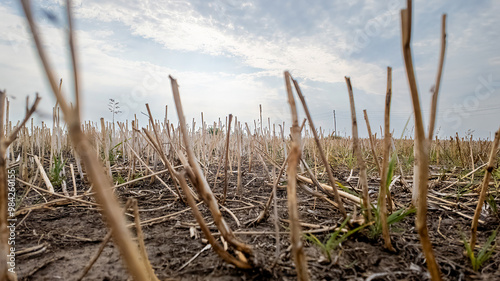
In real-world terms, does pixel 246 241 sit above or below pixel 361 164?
below

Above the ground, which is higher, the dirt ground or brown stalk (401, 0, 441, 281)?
brown stalk (401, 0, 441, 281)

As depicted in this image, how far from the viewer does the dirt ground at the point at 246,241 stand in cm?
109

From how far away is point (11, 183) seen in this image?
7.84 feet

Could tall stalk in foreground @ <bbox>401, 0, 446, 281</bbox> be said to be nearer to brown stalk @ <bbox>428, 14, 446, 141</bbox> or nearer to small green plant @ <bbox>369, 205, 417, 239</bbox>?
brown stalk @ <bbox>428, 14, 446, 141</bbox>

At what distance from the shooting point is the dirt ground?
109cm

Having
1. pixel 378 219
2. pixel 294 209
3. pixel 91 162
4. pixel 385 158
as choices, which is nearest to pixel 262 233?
pixel 378 219

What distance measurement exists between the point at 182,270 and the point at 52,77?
3.33ft

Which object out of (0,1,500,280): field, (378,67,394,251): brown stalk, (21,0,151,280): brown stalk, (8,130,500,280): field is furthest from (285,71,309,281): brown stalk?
(378,67,394,251): brown stalk

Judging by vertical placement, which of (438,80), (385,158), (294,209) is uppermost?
(438,80)

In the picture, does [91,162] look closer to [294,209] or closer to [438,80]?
[294,209]

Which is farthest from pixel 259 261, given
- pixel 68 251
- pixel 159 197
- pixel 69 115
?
pixel 159 197

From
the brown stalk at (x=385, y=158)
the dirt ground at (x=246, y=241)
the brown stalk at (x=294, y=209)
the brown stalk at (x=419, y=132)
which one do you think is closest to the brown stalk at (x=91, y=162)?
the brown stalk at (x=294, y=209)

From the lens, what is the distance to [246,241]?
56.6 inches

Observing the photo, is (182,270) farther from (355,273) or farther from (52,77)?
(52,77)
